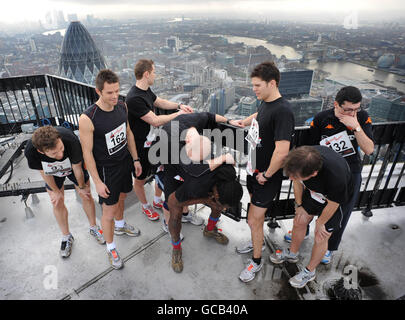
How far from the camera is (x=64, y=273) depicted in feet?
8.04

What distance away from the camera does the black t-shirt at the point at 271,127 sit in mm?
1943

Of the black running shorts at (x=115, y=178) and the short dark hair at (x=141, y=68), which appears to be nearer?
the black running shorts at (x=115, y=178)

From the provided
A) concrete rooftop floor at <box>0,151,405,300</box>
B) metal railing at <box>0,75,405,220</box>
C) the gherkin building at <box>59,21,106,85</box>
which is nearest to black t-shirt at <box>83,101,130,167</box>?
concrete rooftop floor at <box>0,151,405,300</box>

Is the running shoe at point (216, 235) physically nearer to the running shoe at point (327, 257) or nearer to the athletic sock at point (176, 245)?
the athletic sock at point (176, 245)

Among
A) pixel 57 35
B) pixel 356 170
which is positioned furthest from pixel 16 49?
pixel 356 170

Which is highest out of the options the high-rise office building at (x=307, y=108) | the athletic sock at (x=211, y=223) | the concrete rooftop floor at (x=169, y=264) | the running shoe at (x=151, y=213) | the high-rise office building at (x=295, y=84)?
the athletic sock at (x=211, y=223)

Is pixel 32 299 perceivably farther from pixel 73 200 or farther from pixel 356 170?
pixel 356 170

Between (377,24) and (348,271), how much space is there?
113ft

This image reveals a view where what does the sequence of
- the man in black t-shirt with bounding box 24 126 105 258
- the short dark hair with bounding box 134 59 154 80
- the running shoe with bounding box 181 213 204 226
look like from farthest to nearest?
the running shoe with bounding box 181 213 204 226 < the short dark hair with bounding box 134 59 154 80 < the man in black t-shirt with bounding box 24 126 105 258

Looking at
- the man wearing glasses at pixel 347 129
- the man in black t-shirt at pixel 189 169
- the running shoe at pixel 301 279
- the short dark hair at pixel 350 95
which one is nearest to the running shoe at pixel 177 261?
the man in black t-shirt at pixel 189 169

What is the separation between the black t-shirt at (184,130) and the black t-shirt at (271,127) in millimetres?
529

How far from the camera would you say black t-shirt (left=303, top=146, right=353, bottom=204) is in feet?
5.83

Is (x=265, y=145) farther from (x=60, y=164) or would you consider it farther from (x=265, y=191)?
(x=60, y=164)

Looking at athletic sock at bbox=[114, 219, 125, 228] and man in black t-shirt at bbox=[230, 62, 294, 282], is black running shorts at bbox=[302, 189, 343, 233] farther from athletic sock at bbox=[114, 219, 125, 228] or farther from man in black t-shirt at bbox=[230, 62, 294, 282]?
athletic sock at bbox=[114, 219, 125, 228]
